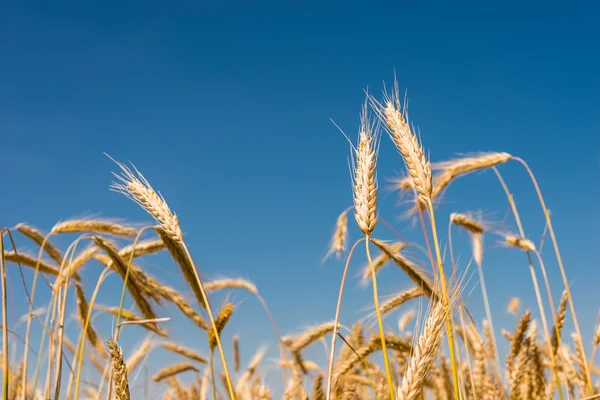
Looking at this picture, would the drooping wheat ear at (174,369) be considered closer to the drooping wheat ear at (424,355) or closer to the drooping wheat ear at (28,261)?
the drooping wheat ear at (28,261)

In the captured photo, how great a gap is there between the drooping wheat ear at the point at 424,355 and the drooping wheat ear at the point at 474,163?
2.93m

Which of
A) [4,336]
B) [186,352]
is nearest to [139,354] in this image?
[186,352]

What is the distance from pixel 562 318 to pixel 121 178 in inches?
126

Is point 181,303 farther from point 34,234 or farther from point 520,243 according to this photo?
point 520,243

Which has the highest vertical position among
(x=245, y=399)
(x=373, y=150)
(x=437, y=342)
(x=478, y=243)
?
(x=478, y=243)

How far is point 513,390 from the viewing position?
Result: 3676 mm

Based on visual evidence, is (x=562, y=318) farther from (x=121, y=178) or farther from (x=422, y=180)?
(x=121, y=178)

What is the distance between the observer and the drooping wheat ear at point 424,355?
5.39ft

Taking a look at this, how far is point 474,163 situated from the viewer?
4660 millimetres

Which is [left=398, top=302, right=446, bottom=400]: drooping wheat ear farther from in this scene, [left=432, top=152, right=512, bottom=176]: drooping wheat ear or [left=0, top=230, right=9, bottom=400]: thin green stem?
[left=432, top=152, right=512, bottom=176]: drooping wheat ear

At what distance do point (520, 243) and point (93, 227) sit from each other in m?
3.32

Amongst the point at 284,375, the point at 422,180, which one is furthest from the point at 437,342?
the point at 284,375

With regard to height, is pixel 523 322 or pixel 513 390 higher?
pixel 523 322

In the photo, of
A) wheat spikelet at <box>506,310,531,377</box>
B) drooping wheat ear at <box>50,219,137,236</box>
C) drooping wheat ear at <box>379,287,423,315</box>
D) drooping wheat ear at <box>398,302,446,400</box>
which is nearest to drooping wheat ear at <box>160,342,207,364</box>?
drooping wheat ear at <box>50,219,137,236</box>
